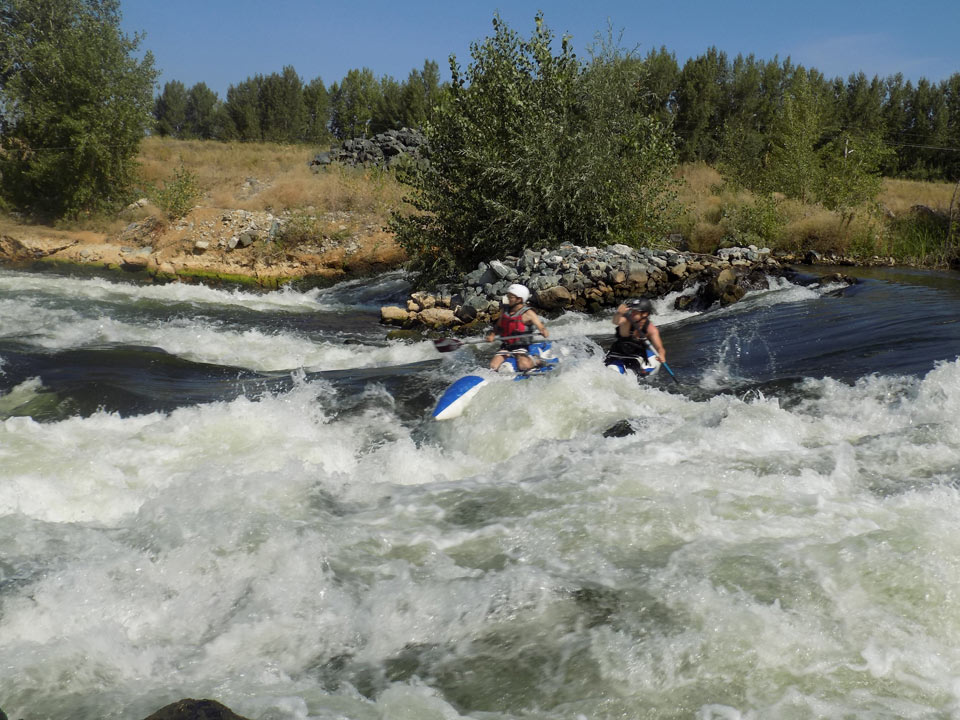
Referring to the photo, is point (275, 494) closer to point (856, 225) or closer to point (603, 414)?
point (603, 414)

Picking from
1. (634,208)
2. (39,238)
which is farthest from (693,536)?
(39,238)

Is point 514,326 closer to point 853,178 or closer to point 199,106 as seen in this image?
point 853,178

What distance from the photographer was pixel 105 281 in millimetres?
17453

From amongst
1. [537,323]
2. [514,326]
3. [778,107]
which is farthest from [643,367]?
[778,107]

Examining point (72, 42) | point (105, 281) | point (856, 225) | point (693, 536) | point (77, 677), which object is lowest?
point (77, 677)

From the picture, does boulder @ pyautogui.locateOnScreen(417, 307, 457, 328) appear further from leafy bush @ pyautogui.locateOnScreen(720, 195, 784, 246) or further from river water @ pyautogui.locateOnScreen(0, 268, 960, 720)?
leafy bush @ pyautogui.locateOnScreen(720, 195, 784, 246)

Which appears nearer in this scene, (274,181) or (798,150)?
(798,150)

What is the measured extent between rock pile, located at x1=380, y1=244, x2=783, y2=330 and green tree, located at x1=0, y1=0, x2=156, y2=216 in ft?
51.3

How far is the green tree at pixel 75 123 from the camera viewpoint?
24125 mm

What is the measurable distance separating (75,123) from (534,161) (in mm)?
16490

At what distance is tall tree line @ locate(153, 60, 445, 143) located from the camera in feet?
154

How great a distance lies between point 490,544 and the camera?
4391mm

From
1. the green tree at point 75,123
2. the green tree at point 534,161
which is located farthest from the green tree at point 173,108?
the green tree at point 534,161

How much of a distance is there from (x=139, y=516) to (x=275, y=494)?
84 centimetres
